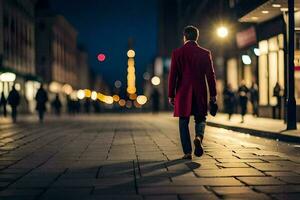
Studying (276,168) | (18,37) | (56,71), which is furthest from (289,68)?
(56,71)

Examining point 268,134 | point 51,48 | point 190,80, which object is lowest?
point 268,134

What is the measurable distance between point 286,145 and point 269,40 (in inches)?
609

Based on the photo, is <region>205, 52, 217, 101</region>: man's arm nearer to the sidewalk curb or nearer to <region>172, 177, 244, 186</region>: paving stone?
<region>172, 177, 244, 186</region>: paving stone

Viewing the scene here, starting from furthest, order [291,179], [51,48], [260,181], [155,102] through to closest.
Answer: [51,48]
[155,102]
[291,179]
[260,181]

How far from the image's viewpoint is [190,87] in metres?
8.96

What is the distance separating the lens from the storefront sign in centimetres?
2922

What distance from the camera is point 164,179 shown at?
23.0ft

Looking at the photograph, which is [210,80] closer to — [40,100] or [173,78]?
[173,78]

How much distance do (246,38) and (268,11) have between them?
636cm

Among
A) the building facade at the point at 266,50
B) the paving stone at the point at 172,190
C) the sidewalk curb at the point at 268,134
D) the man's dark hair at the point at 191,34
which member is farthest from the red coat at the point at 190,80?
the building facade at the point at 266,50

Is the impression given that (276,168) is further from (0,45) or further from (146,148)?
(0,45)

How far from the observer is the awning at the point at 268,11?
69.2ft

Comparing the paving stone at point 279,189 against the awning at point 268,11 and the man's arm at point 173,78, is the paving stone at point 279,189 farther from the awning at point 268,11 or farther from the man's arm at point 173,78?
the awning at point 268,11

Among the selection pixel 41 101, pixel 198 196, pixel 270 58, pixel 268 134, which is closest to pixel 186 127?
pixel 198 196
